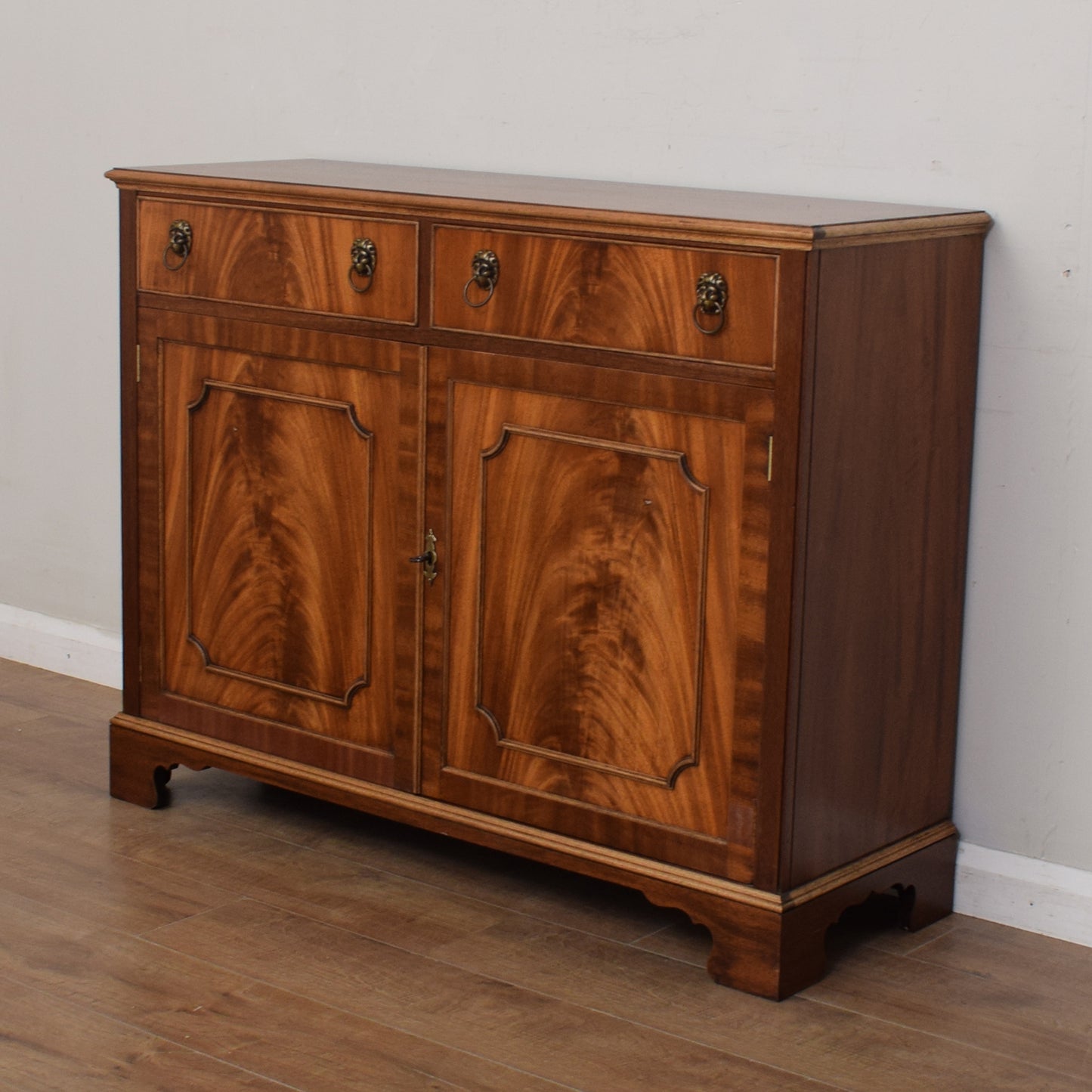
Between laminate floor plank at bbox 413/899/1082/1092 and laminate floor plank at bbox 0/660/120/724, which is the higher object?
laminate floor plank at bbox 0/660/120/724

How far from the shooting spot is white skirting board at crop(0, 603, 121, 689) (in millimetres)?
3709

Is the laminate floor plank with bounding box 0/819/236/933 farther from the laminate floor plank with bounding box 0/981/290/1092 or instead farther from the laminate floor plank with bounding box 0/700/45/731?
the laminate floor plank with bounding box 0/700/45/731

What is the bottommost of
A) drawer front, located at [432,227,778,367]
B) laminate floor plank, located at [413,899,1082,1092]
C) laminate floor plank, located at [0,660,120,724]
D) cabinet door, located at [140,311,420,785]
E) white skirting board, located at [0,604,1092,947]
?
laminate floor plank, located at [413,899,1082,1092]

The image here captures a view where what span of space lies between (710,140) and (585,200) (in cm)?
39

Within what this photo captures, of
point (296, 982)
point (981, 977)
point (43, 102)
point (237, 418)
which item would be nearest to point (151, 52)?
point (43, 102)

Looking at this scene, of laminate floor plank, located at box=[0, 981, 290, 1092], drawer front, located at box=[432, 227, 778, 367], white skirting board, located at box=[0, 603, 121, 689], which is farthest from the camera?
white skirting board, located at box=[0, 603, 121, 689]

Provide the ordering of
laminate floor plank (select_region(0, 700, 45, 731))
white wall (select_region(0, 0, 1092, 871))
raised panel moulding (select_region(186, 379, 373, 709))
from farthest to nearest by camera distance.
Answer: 1. laminate floor plank (select_region(0, 700, 45, 731))
2. raised panel moulding (select_region(186, 379, 373, 709))
3. white wall (select_region(0, 0, 1092, 871))

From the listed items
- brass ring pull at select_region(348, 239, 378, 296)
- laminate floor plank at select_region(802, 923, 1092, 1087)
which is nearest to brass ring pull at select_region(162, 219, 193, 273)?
brass ring pull at select_region(348, 239, 378, 296)

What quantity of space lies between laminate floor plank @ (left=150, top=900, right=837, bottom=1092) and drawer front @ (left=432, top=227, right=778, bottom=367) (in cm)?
85

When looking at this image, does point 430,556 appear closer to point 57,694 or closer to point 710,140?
point 710,140

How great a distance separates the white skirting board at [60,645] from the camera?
3.71 m

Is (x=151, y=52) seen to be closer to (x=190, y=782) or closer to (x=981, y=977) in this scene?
(x=190, y=782)

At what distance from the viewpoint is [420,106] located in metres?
3.16

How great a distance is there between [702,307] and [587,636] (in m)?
0.49
